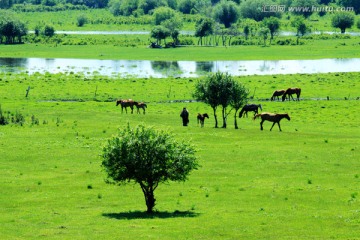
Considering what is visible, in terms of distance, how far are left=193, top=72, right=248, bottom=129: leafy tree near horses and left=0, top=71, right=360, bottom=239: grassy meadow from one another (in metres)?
2.25

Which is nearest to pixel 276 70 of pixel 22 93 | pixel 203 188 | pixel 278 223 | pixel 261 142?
pixel 22 93

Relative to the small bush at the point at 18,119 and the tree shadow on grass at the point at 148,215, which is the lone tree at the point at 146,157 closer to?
the tree shadow on grass at the point at 148,215

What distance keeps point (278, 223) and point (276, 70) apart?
91.6 m

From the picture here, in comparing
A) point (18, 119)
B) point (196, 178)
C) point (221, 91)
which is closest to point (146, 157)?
point (196, 178)

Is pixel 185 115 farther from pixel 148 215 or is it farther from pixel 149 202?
pixel 148 215

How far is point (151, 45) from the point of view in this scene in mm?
172250

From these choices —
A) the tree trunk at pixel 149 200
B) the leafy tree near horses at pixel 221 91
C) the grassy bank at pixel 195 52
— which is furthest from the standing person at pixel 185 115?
the grassy bank at pixel 195 52

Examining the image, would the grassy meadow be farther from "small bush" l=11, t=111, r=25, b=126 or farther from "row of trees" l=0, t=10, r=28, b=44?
"row of trees" l=0, t=10, r=28, b=44

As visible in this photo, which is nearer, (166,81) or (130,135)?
(130,135)

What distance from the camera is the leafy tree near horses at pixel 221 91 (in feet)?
209

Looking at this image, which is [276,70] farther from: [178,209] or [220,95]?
[178,209]

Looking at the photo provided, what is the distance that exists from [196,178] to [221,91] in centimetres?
1951

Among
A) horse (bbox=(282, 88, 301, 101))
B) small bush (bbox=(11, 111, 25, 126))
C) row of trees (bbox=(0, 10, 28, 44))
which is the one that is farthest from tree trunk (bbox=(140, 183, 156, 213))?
row of trees (bbox=(0, 10, 28, 44))

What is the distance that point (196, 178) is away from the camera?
45.6 metres
